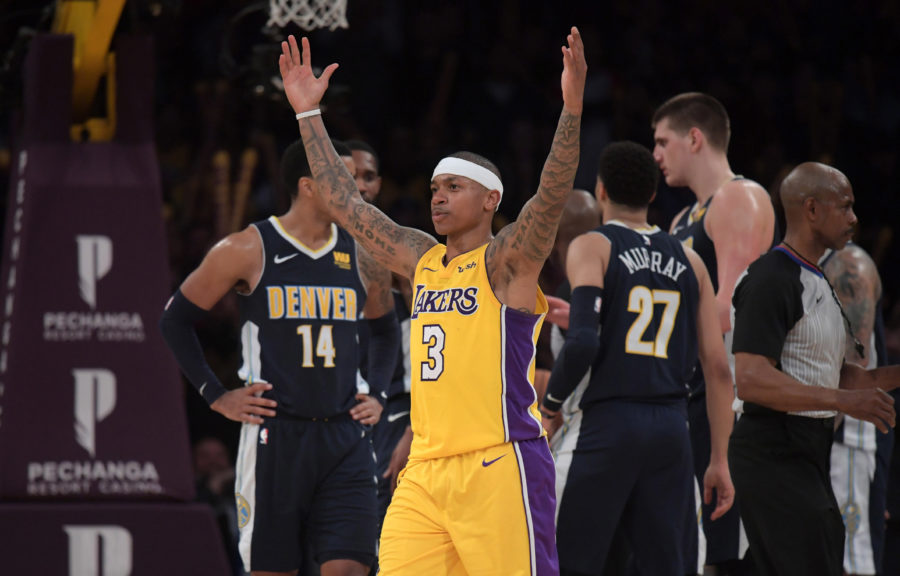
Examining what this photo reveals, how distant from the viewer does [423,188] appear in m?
11.5

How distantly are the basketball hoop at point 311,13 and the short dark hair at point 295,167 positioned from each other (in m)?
1.59

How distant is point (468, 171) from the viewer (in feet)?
14.8

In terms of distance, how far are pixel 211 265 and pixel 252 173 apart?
5.72 meters

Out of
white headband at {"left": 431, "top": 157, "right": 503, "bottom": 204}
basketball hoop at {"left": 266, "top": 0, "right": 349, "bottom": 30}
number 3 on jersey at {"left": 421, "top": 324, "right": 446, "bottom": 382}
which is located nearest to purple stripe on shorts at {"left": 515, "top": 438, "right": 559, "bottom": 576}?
number 3 on jersey at {"left": 421, "top": 324, "right": 446, "bottom": 382}

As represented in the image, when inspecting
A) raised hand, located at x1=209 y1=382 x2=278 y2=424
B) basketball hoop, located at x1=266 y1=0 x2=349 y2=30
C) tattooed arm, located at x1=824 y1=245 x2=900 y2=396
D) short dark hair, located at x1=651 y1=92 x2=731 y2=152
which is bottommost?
raised hand, located at x1=209 y1=382 x2=278 y2=424

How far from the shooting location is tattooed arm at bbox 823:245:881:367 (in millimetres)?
6383

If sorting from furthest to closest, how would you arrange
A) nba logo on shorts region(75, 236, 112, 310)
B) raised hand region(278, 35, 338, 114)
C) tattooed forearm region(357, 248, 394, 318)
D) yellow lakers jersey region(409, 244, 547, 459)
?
nba logo on shorts region(75, 236, 112, 310) → tattooed forearm region(357, 248, 394, 318) → raised hand region(278, 35, 338, 114) → yellow lakers jersey region(409, 244, 547, 459)

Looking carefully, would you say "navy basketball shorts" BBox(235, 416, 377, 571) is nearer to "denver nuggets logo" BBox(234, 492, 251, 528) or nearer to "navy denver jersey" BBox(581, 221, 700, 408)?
"denver nuggets logo" BBox(234, 492, 251, 528)

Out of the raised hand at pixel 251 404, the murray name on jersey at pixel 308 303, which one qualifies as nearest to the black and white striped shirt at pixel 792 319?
the murray name on jersey at pixel 308 303

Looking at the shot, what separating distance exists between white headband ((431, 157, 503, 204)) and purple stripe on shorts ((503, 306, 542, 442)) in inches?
20.6

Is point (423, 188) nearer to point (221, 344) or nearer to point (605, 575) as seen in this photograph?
point (221, 344)

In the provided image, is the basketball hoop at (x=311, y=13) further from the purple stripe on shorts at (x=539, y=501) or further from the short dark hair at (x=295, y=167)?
the purple stripe on shorts at (x=539, y=501)

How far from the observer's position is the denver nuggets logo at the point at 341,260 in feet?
18.8

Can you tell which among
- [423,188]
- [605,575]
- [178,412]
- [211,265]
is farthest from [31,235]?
[423,188]
